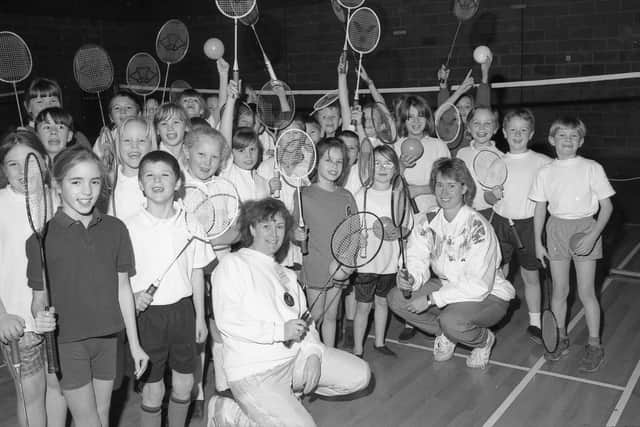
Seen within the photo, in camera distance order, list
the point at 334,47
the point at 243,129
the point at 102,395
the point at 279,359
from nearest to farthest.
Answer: the point at 102,395, the point at 279,359, the point at 243,129, the point at 334,47

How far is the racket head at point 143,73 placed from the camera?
688cm

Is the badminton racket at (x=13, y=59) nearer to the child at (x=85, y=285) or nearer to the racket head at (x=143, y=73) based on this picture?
the racket head at (x=143, y=73)

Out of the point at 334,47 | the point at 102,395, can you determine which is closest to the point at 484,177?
the point at 102,395

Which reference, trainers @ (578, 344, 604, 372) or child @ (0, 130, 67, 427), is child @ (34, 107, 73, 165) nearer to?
child @ (0, 130, 67, 427)

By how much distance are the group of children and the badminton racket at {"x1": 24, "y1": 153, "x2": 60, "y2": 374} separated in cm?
7

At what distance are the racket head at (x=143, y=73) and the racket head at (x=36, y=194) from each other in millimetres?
3650

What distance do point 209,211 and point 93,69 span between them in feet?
9.23

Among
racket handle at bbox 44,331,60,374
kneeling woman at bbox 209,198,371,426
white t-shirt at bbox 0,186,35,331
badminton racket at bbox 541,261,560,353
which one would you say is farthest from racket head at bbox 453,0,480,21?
racket handle at bbox 44,331,60,374

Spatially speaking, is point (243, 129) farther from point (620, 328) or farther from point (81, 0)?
point (81, 0)

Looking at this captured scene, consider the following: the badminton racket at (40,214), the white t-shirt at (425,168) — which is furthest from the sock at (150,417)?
the white t-shirt at (425,168)

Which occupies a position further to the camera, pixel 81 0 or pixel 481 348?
pixel 81 0

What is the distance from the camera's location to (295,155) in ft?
15.6

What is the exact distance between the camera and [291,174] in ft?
15.8

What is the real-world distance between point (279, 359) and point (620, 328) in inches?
138
